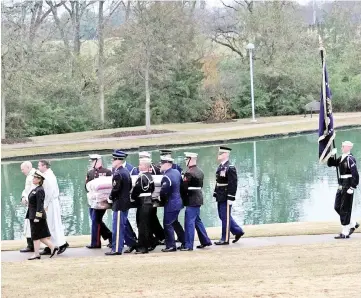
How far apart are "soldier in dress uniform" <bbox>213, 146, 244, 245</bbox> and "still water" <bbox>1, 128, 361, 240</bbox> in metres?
3.89

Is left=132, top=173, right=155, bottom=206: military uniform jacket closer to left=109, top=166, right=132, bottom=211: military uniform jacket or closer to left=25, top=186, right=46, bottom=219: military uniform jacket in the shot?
left=109, top=166, right=132, bottom=211: military uniform jacket

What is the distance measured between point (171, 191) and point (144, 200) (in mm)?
457

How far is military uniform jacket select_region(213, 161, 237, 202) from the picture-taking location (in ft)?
40.4

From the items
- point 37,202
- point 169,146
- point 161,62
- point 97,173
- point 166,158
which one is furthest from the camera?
point 161,62

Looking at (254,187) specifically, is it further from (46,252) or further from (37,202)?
(37,202)

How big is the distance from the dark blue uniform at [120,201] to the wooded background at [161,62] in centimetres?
2590

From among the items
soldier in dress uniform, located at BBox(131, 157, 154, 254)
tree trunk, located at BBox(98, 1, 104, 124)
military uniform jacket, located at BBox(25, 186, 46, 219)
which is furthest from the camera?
tree trunk, located at BBox(98, 1, 104, 124)

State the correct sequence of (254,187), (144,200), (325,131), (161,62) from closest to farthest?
(144,200) < (325,131) < (254,187) < (161,62)

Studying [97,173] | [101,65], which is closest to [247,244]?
[97,173]

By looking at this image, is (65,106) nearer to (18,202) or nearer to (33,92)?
(33,92)

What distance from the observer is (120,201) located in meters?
11.7

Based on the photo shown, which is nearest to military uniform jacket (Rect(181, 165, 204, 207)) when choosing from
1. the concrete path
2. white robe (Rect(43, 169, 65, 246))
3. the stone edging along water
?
the concrete path

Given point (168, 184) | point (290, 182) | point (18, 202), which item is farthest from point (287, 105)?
point (168, 184)

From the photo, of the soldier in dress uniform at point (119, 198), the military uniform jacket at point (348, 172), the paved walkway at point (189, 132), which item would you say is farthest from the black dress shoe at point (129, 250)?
the paved walkway at point (189, 132)
